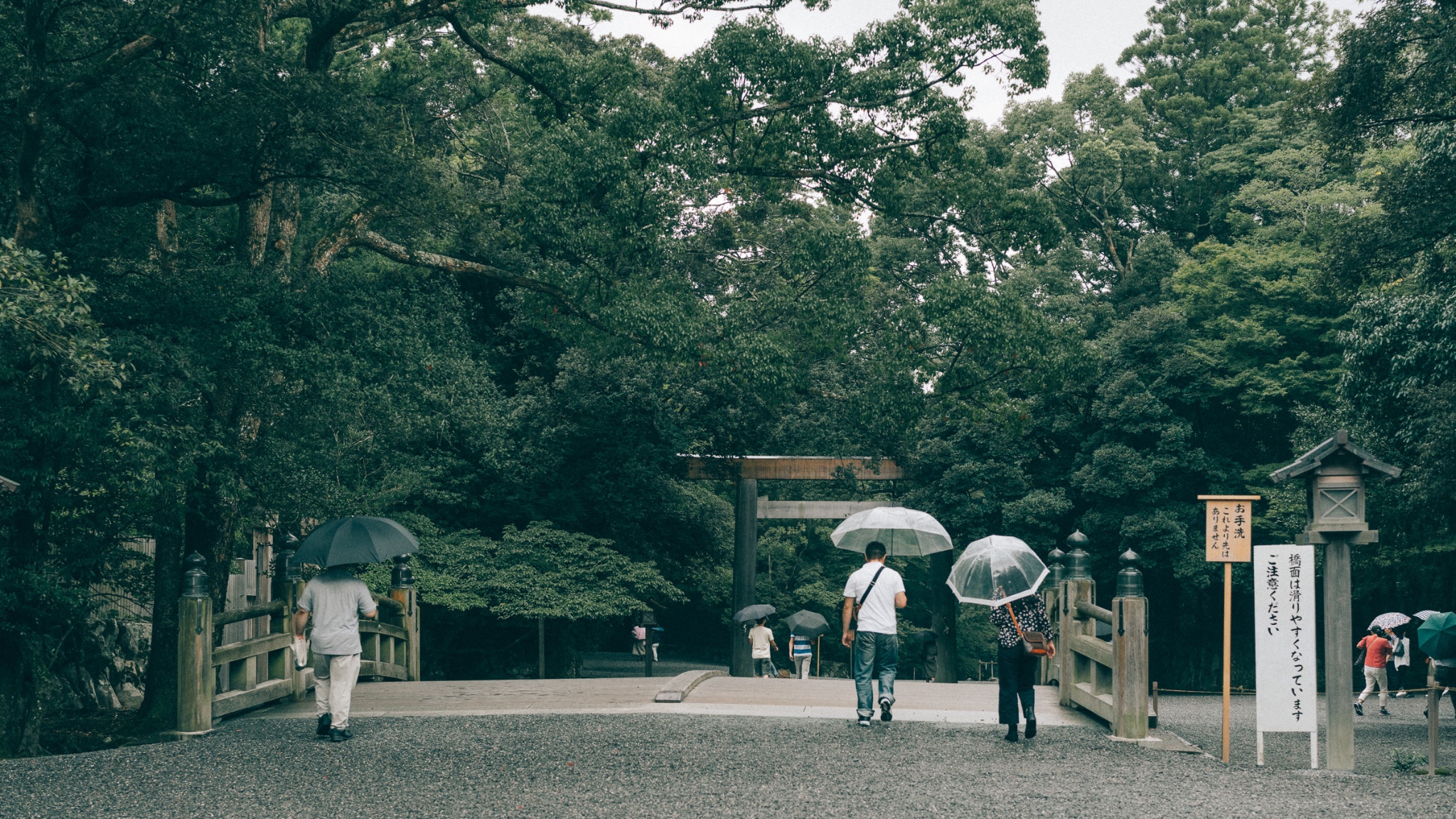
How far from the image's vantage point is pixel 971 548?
25.2 ft

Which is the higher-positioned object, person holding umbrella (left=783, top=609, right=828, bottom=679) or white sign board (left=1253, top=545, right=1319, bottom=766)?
white sign board (left=1253, top=545, right=1319, bottom=766)

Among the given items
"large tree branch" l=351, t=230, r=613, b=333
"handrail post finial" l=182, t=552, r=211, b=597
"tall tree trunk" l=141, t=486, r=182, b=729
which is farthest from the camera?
"large tree branch" l=351, t=230, r=613, b=333

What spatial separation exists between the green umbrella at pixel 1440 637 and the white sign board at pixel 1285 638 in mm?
2546

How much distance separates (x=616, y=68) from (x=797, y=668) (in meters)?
10.8

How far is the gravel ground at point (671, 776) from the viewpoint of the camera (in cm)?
546

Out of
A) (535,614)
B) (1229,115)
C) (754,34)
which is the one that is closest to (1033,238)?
(754,34)

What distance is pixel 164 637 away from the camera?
35.8 ft

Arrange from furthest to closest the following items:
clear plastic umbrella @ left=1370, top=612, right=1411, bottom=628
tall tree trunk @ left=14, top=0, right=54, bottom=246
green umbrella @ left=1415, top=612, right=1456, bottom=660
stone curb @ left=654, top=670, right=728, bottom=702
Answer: clear plastic umbrella @ left=1370, top=612, right=1411, bottom=628 → stone curb @ left=654, top=670, right=728, bottom=702 → green umbrella @ left=1415, top=612, right=1456, bottom=660 → tall tree trunk @ left=14, top=0, right=54, bottom=246

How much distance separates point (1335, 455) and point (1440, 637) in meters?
2.85

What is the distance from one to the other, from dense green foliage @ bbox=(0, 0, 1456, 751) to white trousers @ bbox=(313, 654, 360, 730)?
6.31 ft

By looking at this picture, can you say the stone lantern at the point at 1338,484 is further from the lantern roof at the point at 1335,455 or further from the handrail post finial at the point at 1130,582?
the handrail post finial at the point at 1130,582

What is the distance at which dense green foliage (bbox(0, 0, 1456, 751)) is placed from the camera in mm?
8914

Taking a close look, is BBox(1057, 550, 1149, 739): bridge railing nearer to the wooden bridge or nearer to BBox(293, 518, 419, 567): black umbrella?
the wooden bridge

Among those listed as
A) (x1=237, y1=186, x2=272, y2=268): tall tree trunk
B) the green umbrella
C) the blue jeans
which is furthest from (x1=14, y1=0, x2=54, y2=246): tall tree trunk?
the green umbrella
